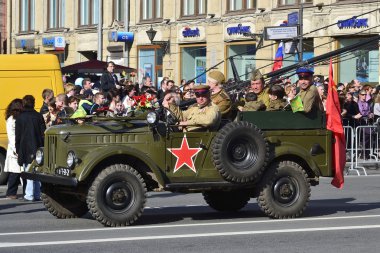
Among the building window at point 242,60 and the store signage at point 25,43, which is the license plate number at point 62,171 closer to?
the building window at point 242,60

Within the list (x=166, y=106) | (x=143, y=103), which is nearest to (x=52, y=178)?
(x=143, y=103)

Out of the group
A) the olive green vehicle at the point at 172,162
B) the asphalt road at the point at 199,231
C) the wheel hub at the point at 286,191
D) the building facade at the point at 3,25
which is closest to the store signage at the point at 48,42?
the building facade at the point at 3,25

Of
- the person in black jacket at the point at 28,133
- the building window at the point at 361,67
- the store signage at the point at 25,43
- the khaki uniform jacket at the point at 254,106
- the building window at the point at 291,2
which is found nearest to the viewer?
the khaki uniform jacket at the point at 254,106

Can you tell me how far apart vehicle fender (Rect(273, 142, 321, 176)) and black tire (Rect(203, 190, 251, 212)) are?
1052 millimetres

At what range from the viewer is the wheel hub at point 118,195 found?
12.9 m

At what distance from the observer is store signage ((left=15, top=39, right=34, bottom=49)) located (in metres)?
53.0

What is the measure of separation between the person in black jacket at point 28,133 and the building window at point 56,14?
3505 cm

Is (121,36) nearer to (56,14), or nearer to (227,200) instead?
(56,14)

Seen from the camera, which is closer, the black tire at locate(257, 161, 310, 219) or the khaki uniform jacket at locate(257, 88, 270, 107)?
the black tire at locate(257, 161, 310, 219)

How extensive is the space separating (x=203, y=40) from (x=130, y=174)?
30133 millimetres

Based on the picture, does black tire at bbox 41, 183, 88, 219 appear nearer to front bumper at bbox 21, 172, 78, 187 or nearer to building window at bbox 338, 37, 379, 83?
front bumper at bbox 21, 172, 78, 187

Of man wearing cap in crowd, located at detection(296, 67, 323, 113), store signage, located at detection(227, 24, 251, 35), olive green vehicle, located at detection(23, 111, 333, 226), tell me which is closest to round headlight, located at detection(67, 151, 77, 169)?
olive green vehicle, located at detection(23, 111, 333, 226)

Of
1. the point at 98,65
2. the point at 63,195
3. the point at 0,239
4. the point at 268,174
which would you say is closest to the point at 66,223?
the point at 63,195

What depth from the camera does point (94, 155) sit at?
42.1 feet
